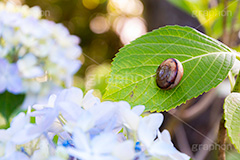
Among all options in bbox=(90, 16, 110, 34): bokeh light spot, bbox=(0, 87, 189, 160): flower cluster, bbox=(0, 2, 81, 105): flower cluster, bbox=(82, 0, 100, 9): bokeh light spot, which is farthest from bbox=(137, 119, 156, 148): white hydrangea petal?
bbox=(82, 0, 100, 9): bokeh light spot

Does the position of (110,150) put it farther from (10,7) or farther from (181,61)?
(10,7)

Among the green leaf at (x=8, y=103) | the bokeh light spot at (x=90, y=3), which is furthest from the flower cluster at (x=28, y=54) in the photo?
the bokeh light spot at (x=90, y=3)

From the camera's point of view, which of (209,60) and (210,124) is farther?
(210,124)

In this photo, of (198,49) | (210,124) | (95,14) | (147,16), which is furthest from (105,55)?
(198,49)

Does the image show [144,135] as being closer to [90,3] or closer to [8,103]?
[8,103]

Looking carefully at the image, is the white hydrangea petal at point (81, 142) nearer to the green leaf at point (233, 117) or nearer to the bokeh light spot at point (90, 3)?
the green leaf at point (233, 117)

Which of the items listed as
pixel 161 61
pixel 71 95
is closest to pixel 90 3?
pixel 161 61

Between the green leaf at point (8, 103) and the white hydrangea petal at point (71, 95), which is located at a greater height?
the white hydrangea petal at point (71, 95)
